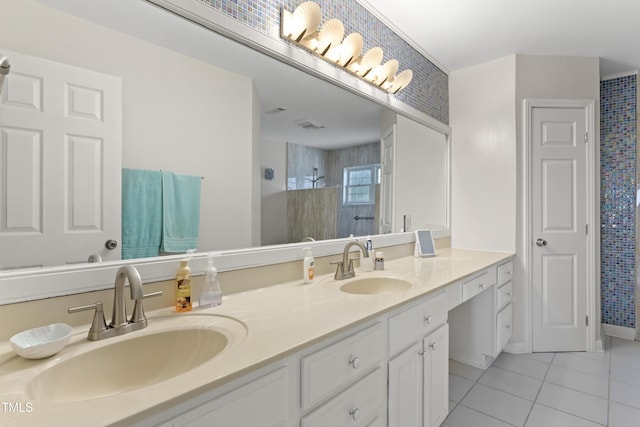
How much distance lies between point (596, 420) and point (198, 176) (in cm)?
240

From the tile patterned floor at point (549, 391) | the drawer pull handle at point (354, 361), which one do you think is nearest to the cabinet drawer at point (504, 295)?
the tile patterned floor at point (549, 391)

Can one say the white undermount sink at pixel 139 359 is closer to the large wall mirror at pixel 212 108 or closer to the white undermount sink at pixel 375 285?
the large wall mirror at pixel 212 108

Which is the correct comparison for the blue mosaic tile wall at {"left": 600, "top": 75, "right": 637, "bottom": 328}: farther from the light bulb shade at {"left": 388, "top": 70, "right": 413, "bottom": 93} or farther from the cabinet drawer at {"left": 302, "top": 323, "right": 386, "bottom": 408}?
the cabinet drawer at {"left": 302, "top": 323, "right": 386, "bottom": 408}

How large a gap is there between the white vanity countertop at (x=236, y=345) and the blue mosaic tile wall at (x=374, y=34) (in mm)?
1140

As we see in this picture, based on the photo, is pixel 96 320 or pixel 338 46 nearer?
pixel 96 320

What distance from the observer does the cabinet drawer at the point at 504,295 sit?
232 centimetres

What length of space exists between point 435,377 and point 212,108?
153 centimetres

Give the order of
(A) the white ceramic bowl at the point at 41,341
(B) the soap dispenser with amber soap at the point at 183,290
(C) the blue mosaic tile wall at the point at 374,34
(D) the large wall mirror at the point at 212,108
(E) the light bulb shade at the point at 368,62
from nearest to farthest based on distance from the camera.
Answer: (A) the white ceramic bowl at the point at 41,341, (D) the large wall mirror at the point at 212,108, (B) the soap dispenser with amber soap at the point at 183,290, (C) the blue mosaic tile wall at the point at 374,34, (E) the light bulb shade at the point at 368,62

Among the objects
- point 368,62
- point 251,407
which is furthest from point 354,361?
point 368,62

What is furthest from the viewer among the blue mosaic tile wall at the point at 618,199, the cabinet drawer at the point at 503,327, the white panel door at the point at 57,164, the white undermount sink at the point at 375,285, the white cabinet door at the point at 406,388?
the blue mosaic tile wall at the point at 618,199

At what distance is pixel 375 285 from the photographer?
1.70m

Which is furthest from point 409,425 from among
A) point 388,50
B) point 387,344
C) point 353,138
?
point 388,50

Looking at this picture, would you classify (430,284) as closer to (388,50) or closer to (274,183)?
(274,183)

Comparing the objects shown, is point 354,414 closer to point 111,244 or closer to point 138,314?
point 138,314
